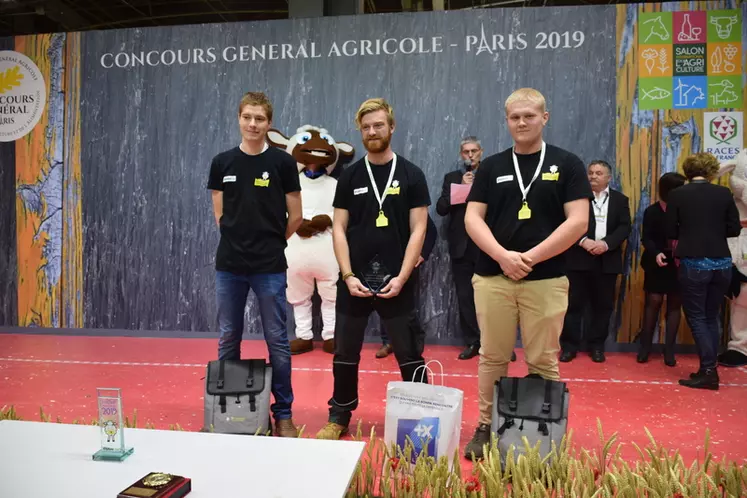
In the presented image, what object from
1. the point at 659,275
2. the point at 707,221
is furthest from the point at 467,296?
the point at 707,221

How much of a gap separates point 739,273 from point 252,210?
11.4 ft

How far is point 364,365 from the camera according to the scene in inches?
165

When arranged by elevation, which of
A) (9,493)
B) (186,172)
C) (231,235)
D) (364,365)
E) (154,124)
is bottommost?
(364,365)

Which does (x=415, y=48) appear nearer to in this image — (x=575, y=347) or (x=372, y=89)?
(x=372, y=89)

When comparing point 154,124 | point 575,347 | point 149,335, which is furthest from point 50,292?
point 575,347

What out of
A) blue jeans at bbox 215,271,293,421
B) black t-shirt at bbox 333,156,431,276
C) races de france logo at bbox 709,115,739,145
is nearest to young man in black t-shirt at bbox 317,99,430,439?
black t-shirt at bbox 333,156,431,276

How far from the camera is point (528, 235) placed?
91.4 inches

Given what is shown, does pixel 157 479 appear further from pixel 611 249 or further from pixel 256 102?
pixel 611 249

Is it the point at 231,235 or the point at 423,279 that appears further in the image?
the point at 423,279

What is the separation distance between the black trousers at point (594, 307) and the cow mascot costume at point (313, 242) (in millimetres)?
1759

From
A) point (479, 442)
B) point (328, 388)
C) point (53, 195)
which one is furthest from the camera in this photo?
point (53, 195)

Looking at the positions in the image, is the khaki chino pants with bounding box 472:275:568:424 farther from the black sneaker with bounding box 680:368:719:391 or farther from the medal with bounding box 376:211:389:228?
the black sneaker with bounding box 680:368:719:391

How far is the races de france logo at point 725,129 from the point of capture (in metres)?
4.51

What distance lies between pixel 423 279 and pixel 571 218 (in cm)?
268
